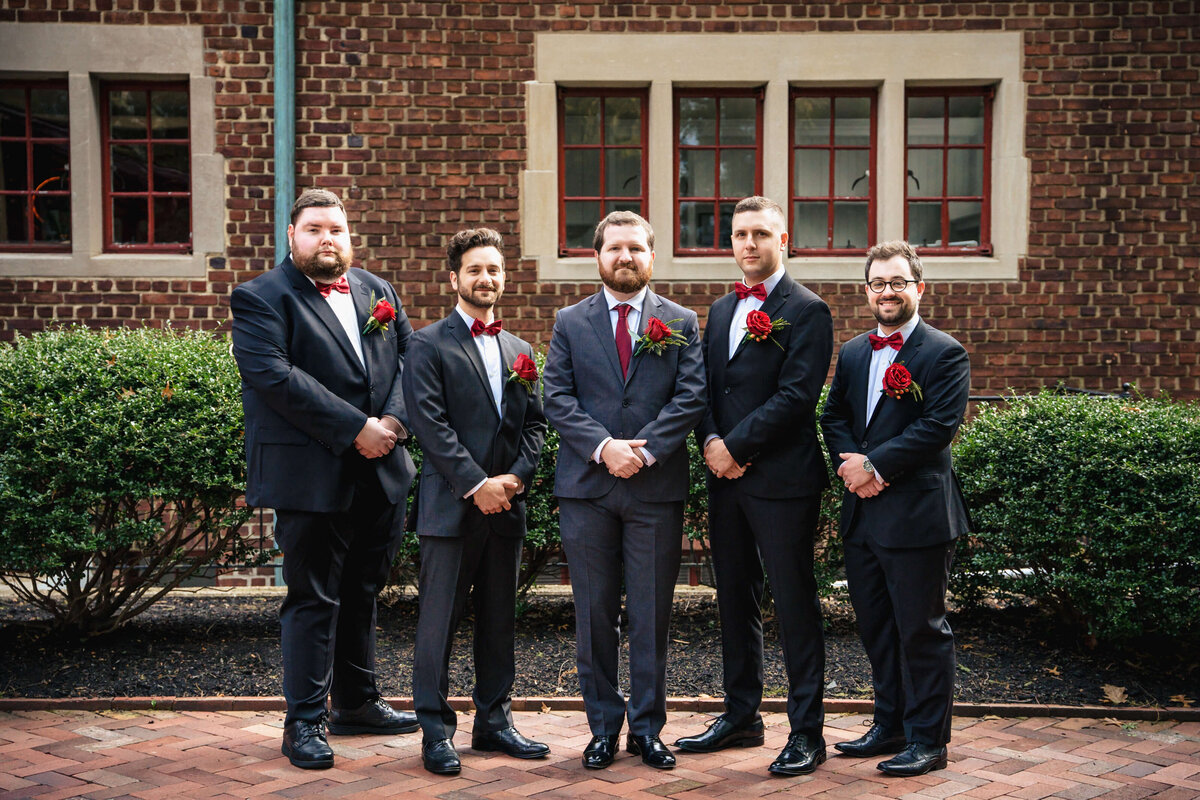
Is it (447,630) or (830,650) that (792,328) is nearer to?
(447,630)

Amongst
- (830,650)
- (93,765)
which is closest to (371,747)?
(93,765)

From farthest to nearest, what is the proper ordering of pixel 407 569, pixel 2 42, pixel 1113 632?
pixel 2 42, pixel 407 569, pixel 1113 632

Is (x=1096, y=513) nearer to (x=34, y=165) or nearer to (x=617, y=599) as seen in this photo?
(x=617, y=599)

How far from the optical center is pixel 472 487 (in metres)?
4.41

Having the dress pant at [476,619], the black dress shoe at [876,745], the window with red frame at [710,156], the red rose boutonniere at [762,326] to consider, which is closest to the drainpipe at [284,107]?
the window with red frame at [710,156]

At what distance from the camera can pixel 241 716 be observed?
5.18m

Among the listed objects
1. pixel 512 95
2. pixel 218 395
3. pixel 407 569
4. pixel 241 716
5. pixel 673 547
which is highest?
pixel 512 95

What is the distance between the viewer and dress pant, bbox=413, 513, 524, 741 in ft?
14.8

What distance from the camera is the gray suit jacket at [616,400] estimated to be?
14.5 feet

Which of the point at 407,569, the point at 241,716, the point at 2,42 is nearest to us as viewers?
the point at 241,716

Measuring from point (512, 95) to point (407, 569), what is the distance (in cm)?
405

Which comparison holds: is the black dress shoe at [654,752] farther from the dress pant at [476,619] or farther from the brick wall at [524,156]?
the brick wall at [524,156]

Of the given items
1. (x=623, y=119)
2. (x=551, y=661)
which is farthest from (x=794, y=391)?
(x=623, y=119)

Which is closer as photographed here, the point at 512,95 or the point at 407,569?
the point at 407,569
